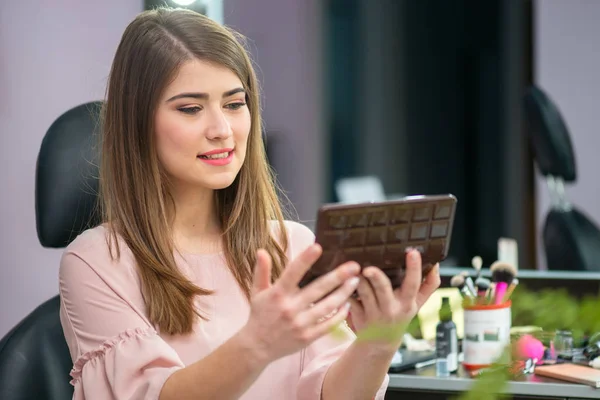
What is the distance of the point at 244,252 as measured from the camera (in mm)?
1554

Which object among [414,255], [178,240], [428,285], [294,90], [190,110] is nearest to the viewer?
[414,255]

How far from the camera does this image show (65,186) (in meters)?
1.57

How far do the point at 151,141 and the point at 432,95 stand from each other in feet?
12.7

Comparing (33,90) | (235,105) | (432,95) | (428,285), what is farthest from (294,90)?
(428,285)

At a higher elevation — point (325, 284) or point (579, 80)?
point (579, 80)

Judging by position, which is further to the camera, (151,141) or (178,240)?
(178,240)

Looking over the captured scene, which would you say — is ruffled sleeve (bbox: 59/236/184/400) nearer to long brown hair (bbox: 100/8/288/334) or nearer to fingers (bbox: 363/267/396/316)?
long brown hair (bbox: 100/8/288/334)

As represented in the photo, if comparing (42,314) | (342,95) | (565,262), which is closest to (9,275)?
(42,314)

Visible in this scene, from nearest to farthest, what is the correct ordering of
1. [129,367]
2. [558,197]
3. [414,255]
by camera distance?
[414,255], [129,367], [558,197]

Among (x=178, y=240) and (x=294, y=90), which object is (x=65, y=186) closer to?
(x=178, y=240)

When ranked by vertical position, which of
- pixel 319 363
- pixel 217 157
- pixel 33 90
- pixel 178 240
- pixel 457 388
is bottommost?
pixel 457 388

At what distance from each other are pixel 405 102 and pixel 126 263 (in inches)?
149

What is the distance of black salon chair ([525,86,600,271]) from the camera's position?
9.34 ft

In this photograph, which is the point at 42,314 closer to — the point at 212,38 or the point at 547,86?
the point at 212,38
